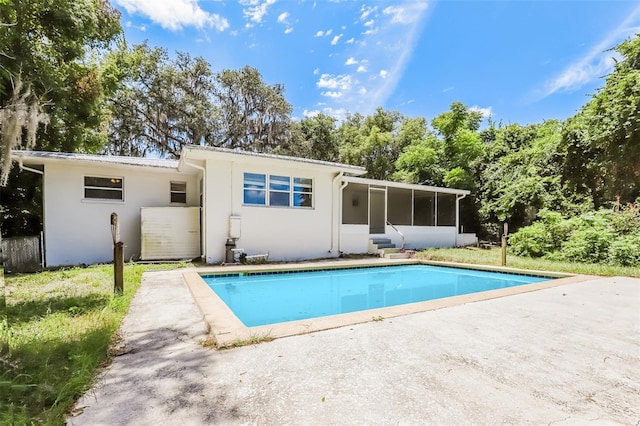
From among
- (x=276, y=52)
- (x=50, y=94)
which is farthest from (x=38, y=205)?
(x=276, y=52)

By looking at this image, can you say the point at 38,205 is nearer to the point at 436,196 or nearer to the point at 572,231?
the point at 436,196

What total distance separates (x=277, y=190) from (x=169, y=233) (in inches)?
143

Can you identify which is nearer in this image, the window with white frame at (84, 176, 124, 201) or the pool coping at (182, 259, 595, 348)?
the pool coping at (182, 259, 595, 348)

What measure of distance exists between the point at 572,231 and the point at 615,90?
20.0ft

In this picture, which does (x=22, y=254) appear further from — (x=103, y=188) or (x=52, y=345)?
(x=52, y=345)

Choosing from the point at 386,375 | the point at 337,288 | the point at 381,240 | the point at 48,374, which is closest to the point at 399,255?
the point at 381,240

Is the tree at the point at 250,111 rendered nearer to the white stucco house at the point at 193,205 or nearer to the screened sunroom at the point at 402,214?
the screened sunroom at the point at 402,214

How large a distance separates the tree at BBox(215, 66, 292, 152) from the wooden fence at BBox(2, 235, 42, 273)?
15026 mm

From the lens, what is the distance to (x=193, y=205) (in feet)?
35.2

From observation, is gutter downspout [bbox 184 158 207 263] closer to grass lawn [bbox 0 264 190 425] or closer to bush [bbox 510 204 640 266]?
grass lawn [bbox 0 264 190 425]

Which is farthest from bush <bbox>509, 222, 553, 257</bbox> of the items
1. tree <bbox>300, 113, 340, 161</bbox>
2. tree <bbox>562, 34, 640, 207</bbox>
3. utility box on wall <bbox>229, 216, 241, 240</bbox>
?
tree <bbox>300, 113, 340, 161</bbox>

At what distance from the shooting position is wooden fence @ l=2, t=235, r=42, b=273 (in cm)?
813

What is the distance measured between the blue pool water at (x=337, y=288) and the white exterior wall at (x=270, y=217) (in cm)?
173

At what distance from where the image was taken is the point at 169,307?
4.38 m
